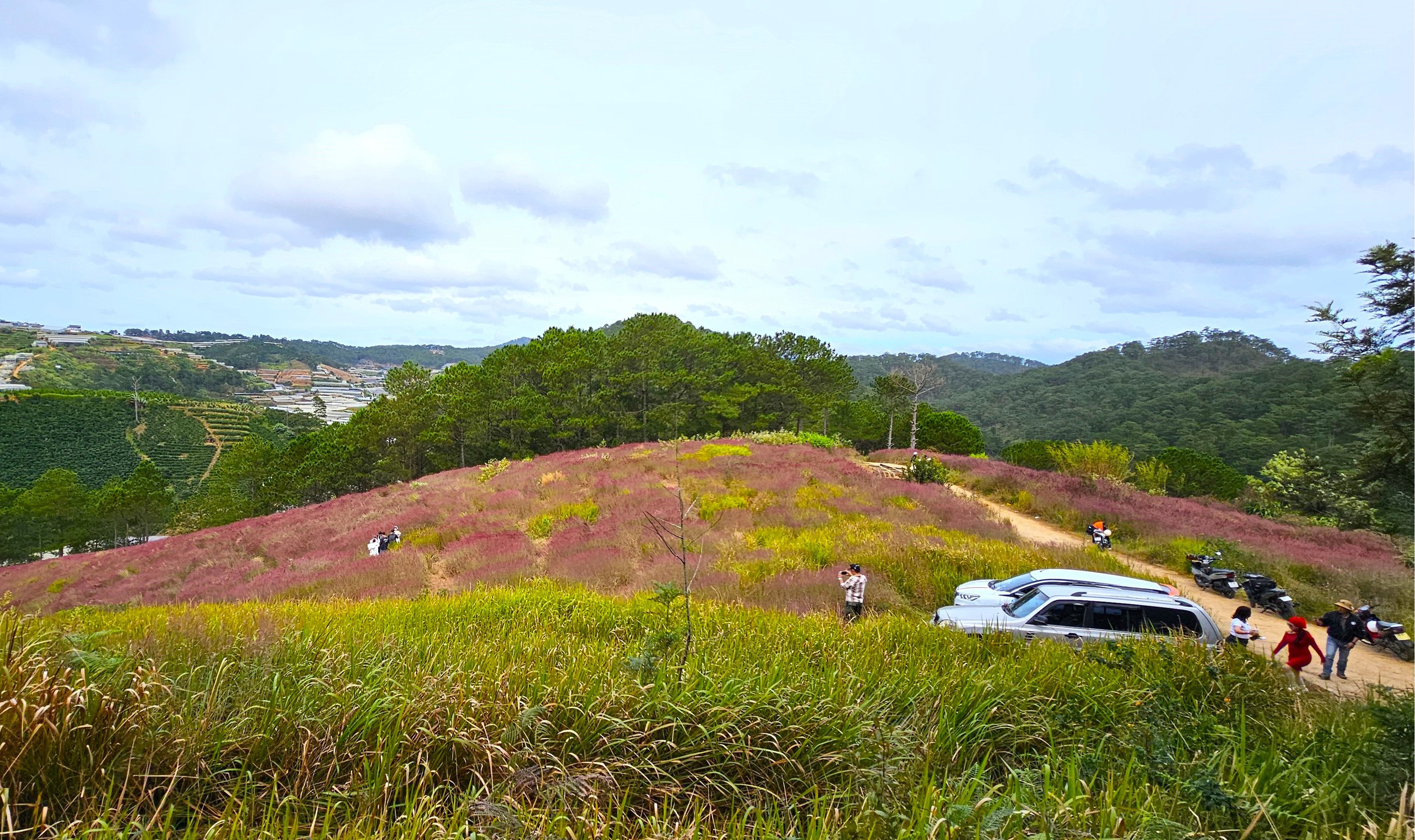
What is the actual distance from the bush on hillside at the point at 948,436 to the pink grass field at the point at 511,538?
2485 centimetres

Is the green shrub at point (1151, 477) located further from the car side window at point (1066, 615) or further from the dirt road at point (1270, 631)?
the car side window at point (1066, 615)

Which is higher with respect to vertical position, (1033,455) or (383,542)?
(1033,455)

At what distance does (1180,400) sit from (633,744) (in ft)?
287

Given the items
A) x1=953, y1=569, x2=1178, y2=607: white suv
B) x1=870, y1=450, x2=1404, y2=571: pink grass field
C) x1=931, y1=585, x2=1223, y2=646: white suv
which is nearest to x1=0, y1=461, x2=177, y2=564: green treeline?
x1=870, y1=450, x2=1404, y2=571: pink grass field

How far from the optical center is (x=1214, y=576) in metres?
13.3

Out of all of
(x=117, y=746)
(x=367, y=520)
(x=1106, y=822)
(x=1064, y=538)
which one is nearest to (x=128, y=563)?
(x=367, y=520)

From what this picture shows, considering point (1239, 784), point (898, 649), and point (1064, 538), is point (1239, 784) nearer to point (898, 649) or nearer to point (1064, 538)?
point (898, 649)

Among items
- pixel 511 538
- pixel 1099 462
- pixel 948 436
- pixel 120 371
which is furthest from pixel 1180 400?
pixel 120 371

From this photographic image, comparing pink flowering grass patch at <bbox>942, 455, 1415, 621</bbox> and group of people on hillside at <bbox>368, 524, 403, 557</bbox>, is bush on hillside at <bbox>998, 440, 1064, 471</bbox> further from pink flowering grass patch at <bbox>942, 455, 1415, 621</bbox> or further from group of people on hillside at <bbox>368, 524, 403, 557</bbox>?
group of people on hillside at <bbox>368, 524, 403, 557</bbox>

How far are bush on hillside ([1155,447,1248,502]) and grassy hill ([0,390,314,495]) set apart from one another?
344ft

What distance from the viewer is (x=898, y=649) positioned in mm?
5773

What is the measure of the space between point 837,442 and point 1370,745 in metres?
37.9

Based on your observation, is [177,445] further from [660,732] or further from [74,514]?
[660,732]

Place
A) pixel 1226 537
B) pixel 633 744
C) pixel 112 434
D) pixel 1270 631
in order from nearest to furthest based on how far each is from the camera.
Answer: pixel 633 744
pixel 1270 631
pixel 1226 537
pixel 112 434
